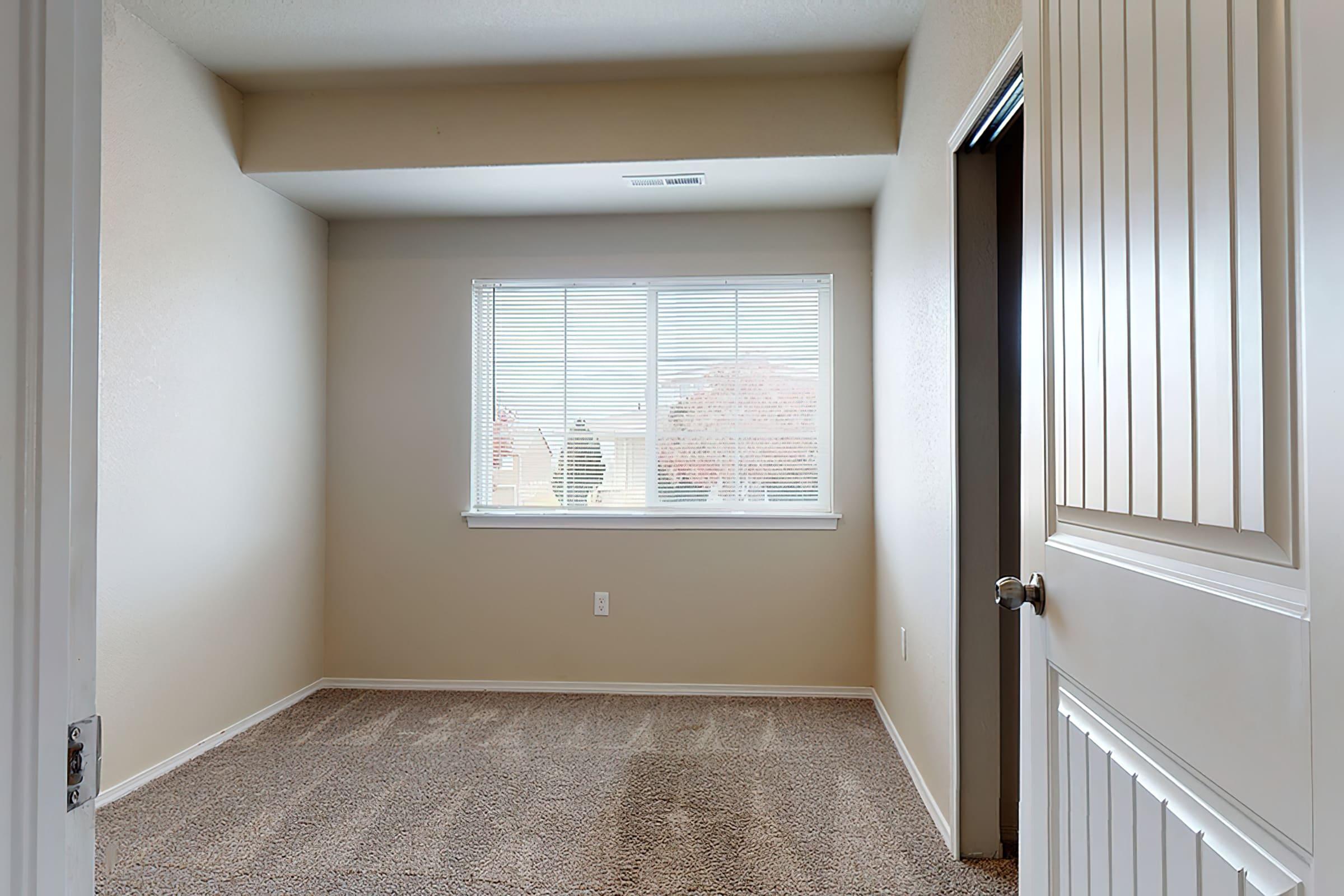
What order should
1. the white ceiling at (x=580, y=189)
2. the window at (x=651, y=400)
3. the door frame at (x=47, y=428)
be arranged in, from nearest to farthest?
the door frame at (x=47, y=428) < the white ceiling at (x=580, y=189) < the window at (x=651, y=400)

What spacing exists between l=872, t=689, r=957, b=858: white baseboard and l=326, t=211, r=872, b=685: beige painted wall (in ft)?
1.64

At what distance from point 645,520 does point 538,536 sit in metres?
0.51

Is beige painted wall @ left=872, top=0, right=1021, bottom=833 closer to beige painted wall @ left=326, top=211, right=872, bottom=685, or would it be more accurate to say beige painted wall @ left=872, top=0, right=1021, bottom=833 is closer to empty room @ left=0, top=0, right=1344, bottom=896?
empty room @ left=0, top=0, right=1344, bottom=896

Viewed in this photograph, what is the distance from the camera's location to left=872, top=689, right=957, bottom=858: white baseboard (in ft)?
7.41

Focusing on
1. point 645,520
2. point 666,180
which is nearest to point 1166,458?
point 666,180

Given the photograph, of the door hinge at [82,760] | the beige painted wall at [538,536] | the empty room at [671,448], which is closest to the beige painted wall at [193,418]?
the empty room at [671,448]

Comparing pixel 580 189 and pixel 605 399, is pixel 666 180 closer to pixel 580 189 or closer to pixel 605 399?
pixel 580 189

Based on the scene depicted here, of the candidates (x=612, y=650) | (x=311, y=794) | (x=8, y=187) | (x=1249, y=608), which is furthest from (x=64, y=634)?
(x=612, y=650)

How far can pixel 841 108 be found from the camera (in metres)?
3.07

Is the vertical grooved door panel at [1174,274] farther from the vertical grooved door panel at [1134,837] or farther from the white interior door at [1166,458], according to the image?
the vertical grooved door panel at [1134,837]

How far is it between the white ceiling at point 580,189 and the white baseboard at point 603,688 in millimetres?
2177

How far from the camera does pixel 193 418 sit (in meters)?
2.93

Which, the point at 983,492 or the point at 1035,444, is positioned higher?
the point at 1035,444

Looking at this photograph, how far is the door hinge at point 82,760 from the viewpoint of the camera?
587 millimetres
